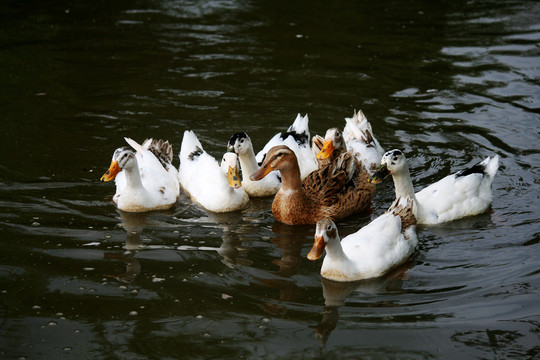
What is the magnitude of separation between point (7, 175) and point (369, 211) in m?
4.76

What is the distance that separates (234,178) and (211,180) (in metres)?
0.51

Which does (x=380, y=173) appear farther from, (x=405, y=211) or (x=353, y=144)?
(x=353, y=144)

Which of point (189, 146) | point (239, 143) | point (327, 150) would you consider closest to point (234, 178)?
point (239, 143)

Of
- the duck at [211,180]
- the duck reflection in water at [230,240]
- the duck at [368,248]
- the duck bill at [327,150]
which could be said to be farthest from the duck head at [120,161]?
the duck at [368,248]

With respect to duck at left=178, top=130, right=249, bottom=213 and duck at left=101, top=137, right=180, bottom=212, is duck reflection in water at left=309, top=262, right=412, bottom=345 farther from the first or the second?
duck at left=101, top=137, right=180, bottom=212

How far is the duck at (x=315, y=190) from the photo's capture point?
8.89 meters

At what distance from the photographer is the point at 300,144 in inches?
409

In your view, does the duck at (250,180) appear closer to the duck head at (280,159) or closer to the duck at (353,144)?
the duck head at (280,159)

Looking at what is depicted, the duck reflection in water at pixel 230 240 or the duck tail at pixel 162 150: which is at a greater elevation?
the duck tail at pixel 162 150

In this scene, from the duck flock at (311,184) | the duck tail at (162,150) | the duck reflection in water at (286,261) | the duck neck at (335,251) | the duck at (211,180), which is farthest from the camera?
the duck tail at (162,150)

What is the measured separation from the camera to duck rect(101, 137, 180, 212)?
29.4ft

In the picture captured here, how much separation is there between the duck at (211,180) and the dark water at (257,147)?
19 cm

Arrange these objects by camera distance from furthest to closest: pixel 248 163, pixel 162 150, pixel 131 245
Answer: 1. pixel 162 150
2. pixel 248 163
3. pixel 131 245

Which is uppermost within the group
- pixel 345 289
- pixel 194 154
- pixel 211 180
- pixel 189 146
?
pixel 189 146
